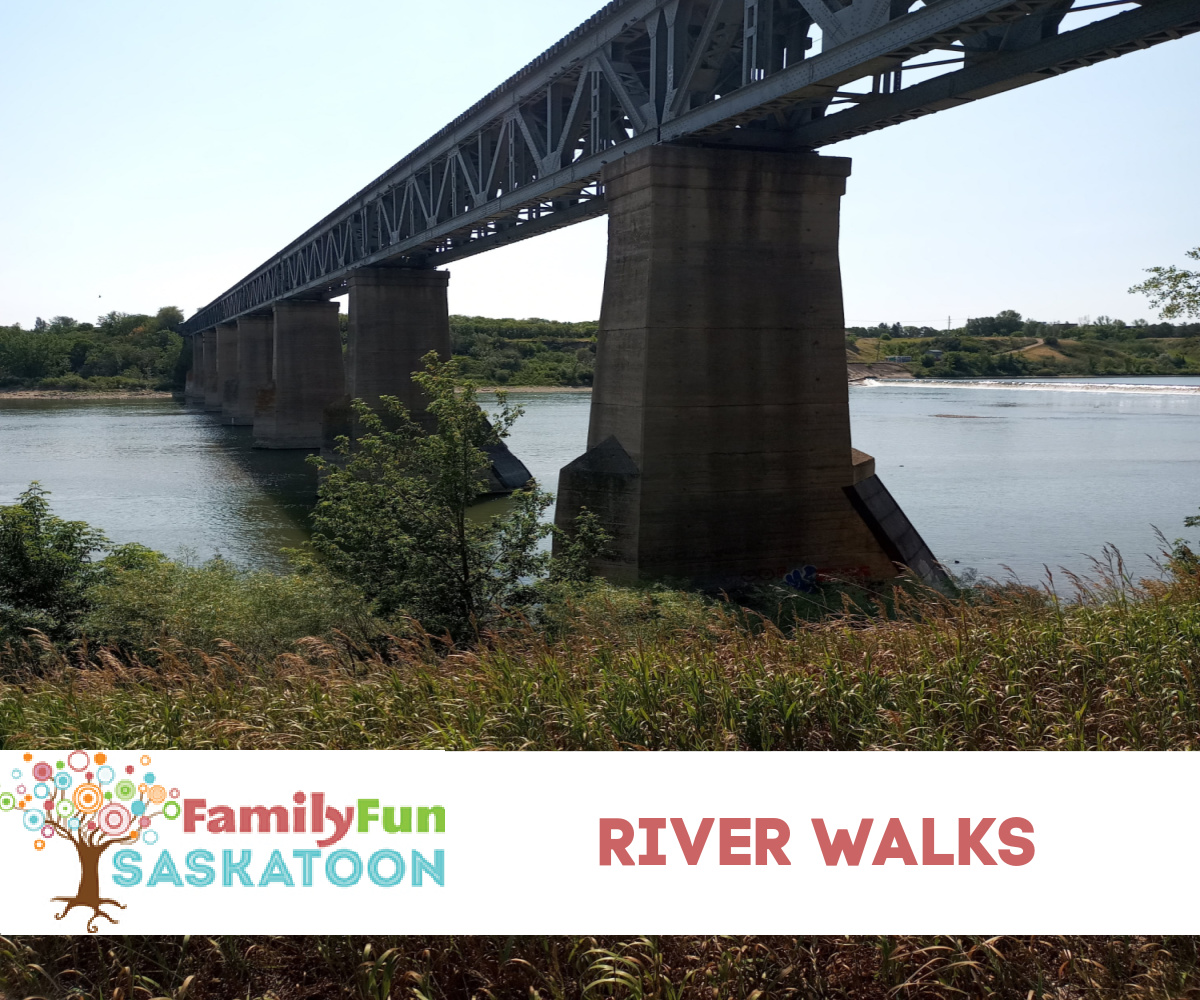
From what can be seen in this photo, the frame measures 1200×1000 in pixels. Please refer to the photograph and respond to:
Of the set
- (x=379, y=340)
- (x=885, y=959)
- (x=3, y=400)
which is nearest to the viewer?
(x=885, y=959)

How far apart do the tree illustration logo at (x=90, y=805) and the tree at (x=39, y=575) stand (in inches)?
445

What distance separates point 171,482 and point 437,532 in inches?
1375

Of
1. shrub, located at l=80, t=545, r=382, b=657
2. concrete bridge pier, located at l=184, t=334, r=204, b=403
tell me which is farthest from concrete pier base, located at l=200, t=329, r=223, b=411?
shrub, located at l=80, t=545, r=382, b=657

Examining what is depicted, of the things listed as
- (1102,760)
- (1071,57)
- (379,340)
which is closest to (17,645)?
(1102,760)

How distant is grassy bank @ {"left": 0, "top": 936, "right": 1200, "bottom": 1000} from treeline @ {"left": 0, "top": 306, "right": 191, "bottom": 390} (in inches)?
5088

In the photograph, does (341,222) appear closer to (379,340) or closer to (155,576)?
(379,340)

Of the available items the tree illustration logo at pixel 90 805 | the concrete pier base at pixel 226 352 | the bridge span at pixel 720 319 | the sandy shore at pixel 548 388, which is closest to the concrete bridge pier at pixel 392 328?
the bridge span at pixel 720 319

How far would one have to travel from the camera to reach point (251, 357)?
75938 millimetres

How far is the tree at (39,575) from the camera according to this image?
14656mm

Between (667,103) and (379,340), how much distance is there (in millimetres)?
25388

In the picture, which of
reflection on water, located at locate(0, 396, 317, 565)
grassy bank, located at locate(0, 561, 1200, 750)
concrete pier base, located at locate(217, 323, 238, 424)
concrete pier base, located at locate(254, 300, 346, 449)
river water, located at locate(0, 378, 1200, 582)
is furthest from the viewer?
concrete pier base, located at locate(217, 323, 238, 424)

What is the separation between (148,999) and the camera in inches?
152

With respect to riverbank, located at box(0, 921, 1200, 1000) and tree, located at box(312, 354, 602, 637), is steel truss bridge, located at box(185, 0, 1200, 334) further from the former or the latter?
riverbank, located at box(0, 921, 1200, 1000)

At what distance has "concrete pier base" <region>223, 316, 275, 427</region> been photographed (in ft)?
246
